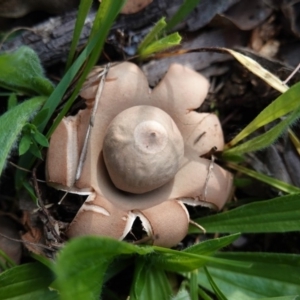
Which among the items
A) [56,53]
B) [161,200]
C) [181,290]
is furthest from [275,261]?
[56,53]

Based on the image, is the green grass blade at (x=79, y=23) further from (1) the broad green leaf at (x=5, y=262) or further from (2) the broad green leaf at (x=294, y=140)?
(2) the broad green leaf at (x=294, y=140)

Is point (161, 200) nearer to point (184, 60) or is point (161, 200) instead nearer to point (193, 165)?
point (193, 165)

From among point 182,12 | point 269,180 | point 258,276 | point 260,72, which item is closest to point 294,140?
point 269,180

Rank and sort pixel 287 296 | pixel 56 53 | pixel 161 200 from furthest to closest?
pixel 56 53
pixel 161 200
pixel 287 296

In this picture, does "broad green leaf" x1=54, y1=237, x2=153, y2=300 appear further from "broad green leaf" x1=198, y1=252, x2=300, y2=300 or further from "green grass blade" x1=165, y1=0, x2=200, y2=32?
"green grass blade" x1=165, y1=0, x2=200, y2=32

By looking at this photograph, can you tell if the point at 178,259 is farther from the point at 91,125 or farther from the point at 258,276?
the point at 91,125
